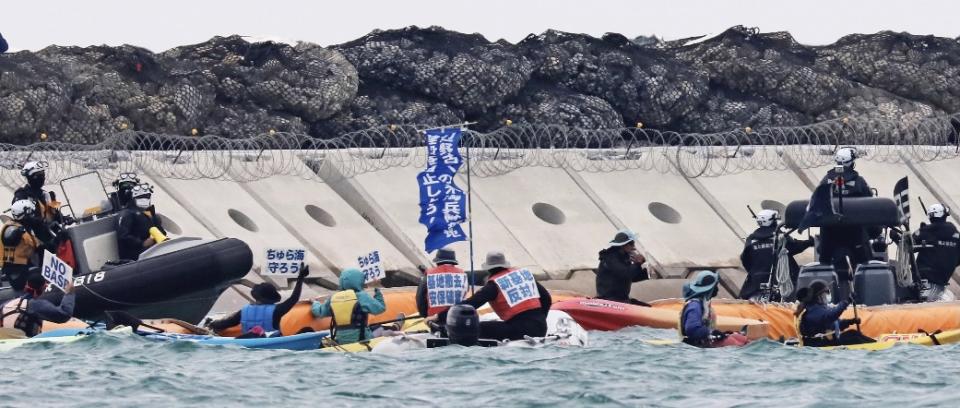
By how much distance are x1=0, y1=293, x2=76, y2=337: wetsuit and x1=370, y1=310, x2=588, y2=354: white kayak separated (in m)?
3.61

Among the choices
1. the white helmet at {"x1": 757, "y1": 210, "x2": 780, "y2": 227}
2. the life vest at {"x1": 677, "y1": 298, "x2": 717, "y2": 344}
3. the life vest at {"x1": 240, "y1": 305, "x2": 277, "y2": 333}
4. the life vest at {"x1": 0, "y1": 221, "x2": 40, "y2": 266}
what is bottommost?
the life vest at {"x1": 677, "y1": 298, "x2": 717, "y2": 344}

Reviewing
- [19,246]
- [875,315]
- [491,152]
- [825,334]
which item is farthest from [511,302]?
[491,152]

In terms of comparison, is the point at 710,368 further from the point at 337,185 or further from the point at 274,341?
the point at 337,185

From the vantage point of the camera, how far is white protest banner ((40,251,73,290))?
2152 centimetres

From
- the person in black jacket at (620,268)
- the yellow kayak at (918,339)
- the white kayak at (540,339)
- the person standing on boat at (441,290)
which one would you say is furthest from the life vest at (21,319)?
the yellow kayak at (918,339)

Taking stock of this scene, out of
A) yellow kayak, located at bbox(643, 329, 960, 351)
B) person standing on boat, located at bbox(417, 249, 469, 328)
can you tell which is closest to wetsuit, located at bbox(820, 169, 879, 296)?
yellow kayak, located at bbox(643, 329, 960, 351)

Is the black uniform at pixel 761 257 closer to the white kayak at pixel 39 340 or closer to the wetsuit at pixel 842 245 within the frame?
the wetsuit at pixel 842 245

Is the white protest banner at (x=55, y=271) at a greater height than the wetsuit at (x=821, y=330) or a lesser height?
greater

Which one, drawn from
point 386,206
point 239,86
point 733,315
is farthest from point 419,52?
point 733,315

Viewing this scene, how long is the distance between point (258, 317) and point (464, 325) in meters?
2.23

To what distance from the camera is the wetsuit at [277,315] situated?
2025 cm

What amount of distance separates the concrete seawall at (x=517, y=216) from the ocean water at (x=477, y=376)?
Answer: 758 cm

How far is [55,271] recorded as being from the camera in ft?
70.8

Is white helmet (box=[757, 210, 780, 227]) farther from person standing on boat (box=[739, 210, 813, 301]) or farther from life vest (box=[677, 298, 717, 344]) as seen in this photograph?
life vest (box=[677, 298, 717, 344])
